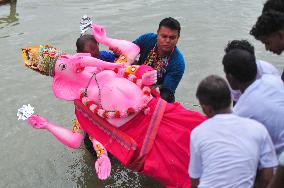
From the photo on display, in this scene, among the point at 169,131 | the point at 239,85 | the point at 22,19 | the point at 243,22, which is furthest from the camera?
the point at 22,19

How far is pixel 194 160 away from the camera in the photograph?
8.82ft

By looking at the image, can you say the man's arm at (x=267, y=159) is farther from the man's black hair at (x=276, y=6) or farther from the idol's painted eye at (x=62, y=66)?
the idol's painted eye at (x=62, y=66)

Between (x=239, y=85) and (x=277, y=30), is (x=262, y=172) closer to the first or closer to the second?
(x=239, y=85)

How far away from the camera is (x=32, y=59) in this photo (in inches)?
160

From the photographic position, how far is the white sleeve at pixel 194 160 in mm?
2629

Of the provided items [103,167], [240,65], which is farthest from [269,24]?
[103,167]

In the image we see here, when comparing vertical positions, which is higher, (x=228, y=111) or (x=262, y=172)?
(x=228, y=111)

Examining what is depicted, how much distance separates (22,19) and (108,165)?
296 inches

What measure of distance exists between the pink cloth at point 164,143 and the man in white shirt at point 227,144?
3.16 feet

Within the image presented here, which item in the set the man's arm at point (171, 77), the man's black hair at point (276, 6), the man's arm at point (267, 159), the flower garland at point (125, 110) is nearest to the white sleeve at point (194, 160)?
the man's arm at point (267, 159)

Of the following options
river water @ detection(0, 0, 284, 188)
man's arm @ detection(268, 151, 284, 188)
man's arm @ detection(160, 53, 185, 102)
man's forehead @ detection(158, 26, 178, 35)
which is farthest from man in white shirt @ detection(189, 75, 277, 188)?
river water @ detection(0, 0, 284, 188)

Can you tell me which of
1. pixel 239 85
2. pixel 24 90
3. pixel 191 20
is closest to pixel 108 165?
pixel 239 85

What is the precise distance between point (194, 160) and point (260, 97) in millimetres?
596

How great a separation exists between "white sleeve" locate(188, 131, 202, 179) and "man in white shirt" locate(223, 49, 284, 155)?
0.40 meters
